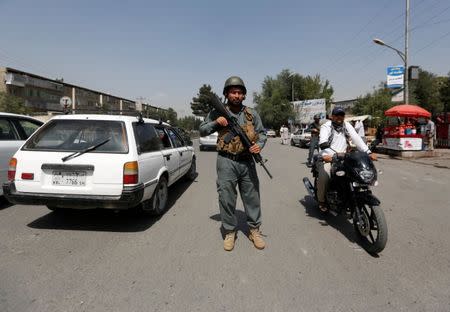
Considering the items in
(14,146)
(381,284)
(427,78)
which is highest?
(427,78)

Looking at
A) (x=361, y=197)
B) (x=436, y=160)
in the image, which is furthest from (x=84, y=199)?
(x=436, y=160)

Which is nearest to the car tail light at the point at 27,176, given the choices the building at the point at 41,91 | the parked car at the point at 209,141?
the parked car at the point at 209,141

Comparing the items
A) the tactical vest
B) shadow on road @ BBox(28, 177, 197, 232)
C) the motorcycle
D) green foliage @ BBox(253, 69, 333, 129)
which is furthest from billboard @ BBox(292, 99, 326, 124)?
the tactical vest

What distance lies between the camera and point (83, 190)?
12.7 ft

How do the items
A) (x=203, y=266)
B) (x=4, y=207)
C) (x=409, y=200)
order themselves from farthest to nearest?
(x=409, y=200) → (x=4, y=207) → (x=203, y=266)

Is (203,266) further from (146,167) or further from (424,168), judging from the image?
(424,168)

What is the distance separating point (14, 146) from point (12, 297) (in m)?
3.74

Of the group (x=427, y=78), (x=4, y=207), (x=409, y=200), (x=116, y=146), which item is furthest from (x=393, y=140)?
(x=427, y=78)

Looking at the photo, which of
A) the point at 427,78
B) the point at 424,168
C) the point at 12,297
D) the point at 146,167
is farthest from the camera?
the point at 427,78

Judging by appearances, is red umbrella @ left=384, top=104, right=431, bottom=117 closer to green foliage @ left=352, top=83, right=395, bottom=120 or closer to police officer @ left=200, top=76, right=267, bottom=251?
police officer @ left=200, top=76, right=267, bottom=251

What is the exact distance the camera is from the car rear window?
410 cm

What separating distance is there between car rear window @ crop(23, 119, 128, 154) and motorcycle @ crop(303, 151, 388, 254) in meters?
2.83

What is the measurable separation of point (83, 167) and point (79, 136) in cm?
57

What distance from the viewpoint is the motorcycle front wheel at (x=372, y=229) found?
3.31m
